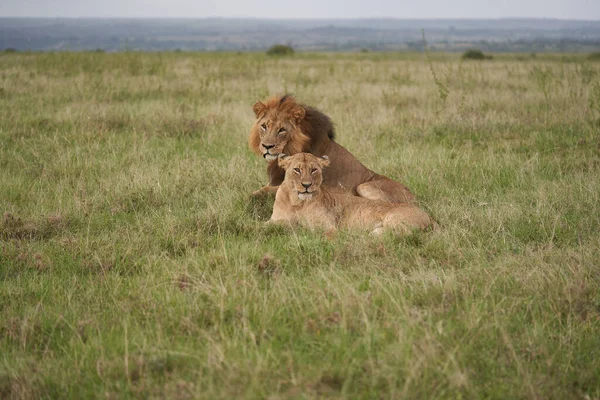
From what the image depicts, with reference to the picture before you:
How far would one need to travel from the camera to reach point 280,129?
7035 millimetres

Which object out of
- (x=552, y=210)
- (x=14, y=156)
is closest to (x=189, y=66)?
(x=14, y=156)

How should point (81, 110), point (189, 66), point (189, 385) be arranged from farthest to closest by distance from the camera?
point (189, 66), point (81, 110), point (189, 385)

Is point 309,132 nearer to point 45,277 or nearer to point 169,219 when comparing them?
point 169,219

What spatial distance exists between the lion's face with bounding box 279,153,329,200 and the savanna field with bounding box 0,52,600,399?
0.44m

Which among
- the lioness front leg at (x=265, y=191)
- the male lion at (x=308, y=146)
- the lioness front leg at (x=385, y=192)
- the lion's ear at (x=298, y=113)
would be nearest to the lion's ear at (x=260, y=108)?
the male lion at (x=308, y=146)

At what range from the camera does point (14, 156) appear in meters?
8.98

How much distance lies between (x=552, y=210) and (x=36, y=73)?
51.5 ft

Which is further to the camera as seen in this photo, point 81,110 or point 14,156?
point 81,110

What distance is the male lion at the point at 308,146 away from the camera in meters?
6.91

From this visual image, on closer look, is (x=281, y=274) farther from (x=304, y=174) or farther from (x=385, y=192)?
(x=385, y=192)

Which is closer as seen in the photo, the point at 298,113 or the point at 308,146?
the point at 298,113

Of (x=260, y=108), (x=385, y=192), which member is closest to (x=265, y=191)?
(x=260, y=108)

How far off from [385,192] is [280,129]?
1.45 metres

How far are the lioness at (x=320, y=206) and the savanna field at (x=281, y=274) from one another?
25 centimetres
